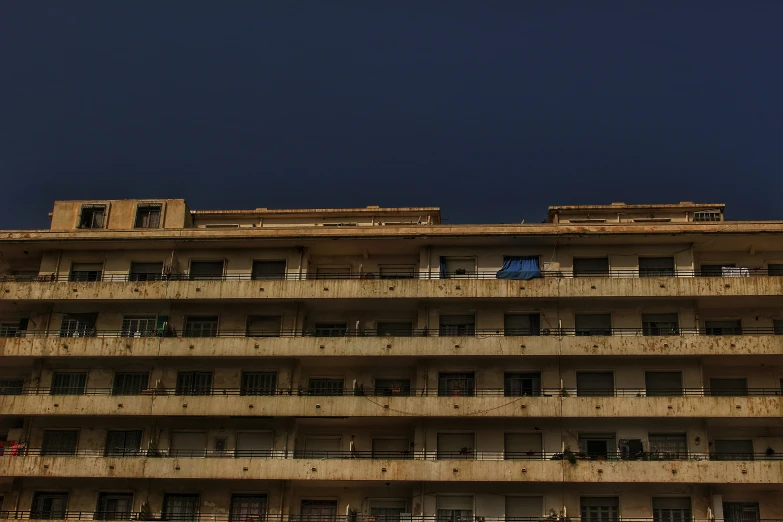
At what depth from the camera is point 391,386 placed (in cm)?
4047

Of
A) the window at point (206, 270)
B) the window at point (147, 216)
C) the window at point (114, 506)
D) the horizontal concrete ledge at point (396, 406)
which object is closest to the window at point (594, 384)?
the horizontal concrete ledge at point (396, 406)

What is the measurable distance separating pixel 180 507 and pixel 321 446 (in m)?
5.83

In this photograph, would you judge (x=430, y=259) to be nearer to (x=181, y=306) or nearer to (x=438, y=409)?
(x=438, y=409)

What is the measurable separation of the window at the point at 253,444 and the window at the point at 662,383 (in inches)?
583

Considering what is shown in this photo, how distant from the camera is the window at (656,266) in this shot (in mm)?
40938

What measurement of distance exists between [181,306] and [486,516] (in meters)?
14.9

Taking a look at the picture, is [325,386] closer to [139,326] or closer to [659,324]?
[139,326]

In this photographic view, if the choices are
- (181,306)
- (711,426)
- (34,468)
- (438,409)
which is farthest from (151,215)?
(711,426)

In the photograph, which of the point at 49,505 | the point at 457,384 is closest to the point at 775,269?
the point at 457,384

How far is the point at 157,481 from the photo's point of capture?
Result: 39281mm

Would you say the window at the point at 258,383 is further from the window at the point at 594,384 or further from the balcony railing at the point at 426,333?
the window at the point at 594,384

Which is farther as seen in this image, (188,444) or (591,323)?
(591,323)

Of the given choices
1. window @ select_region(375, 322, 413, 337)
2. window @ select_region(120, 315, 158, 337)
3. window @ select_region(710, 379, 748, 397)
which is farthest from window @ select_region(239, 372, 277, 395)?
window @ select_region(710, 379, 748, 397)

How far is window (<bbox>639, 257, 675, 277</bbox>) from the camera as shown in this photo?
4094cm
